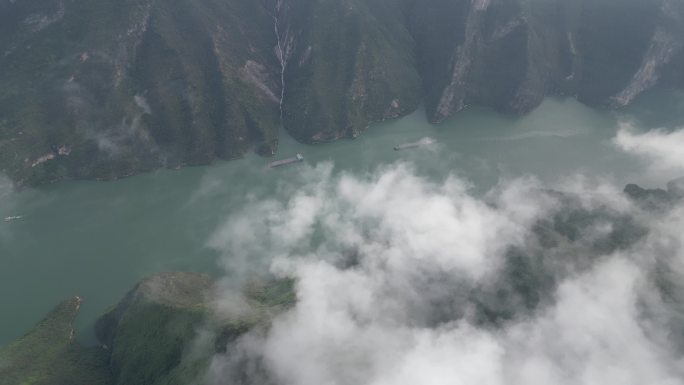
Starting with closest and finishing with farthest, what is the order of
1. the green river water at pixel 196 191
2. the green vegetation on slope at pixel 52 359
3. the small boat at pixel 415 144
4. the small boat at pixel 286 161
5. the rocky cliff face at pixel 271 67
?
the green vegetation on slope at pixel 52 359 → the green river water at pixel 196 191 → the rocky cliff face at pixel 271 67 → the small boat at pixel 286 161 → the small boat at pixel 415 144

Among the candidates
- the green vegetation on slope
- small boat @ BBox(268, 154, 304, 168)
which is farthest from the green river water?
the green vegetation on slope

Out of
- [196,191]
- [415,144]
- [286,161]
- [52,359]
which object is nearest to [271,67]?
[286,161]

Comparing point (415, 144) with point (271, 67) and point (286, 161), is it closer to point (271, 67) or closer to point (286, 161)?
point (286, 161)

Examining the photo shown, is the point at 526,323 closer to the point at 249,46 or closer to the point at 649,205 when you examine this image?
the point at 649,205

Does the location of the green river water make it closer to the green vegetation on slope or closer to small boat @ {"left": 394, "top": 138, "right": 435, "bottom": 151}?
small boat @ {"left": 394, "top": 138, "right": 435, "bottom": 151}

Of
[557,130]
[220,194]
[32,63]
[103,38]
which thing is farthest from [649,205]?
[32,63]

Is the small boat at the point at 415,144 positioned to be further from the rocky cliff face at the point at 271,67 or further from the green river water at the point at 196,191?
the rocky cliff face at the point at 271,67

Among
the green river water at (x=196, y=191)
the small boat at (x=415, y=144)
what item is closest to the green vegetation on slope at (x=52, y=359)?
the green river water at (x=196, y=191)
